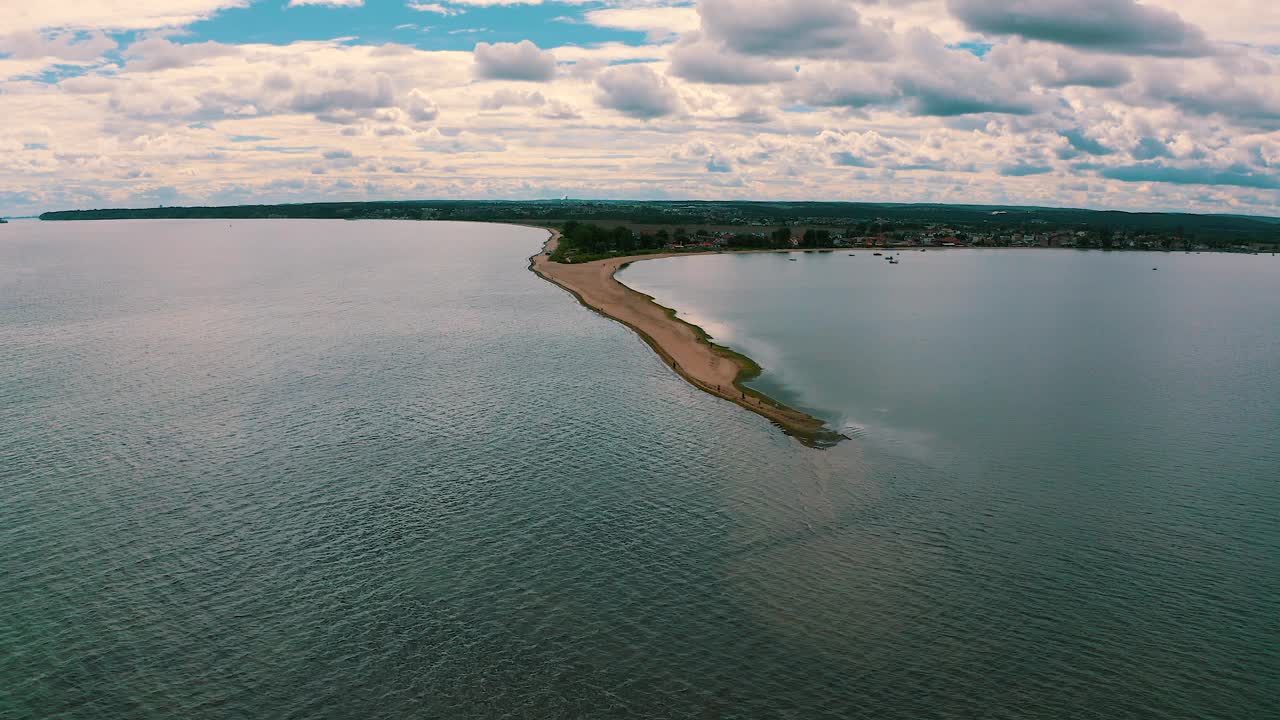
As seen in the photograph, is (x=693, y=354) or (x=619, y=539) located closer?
(x=619, y=539)

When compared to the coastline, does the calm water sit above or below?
below

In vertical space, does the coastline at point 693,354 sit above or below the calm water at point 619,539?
above

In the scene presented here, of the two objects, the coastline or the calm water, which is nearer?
the calm water

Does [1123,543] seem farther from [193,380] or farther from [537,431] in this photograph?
[193,380]

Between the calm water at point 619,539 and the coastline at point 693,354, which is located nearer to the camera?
the calm water at point 619,539
